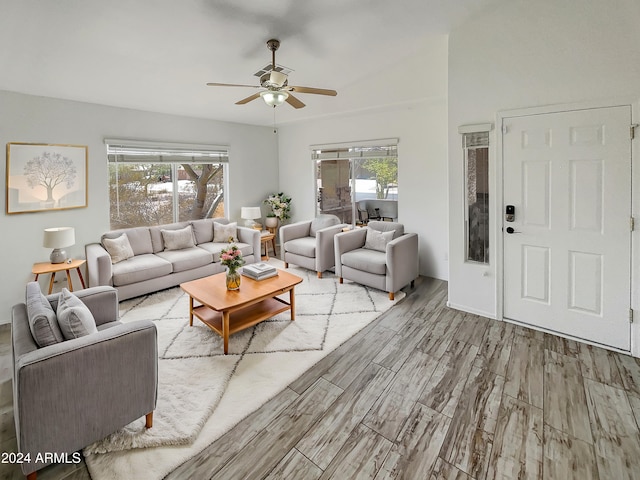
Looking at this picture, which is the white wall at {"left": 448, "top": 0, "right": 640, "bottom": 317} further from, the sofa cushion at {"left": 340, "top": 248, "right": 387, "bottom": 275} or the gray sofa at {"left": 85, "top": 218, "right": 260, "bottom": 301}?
the gray sofa at {"left": 85, "top": 218, "right": 260, "bottom": 301}

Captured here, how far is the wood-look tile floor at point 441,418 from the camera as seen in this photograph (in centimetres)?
176

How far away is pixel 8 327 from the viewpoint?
3.56 metres

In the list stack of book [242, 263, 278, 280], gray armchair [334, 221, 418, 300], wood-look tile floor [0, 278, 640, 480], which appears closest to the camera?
wood-look tile floor [0, 278, 640, 480]

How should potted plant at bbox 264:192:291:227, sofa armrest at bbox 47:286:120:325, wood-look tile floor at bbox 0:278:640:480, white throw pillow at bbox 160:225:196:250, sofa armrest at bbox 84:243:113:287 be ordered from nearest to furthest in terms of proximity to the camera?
wood-look tile floor at bbox 0:278:640:480
sofa armrest at bbox 47:286:120:325
sofa armrest at bbox 84:243:113:287
white throw pillow at bbox 160:225:196:250
potted plant at bbox 264:192:291:227

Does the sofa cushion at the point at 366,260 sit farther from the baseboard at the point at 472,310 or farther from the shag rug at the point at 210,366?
the baseboard at the point at 472,310

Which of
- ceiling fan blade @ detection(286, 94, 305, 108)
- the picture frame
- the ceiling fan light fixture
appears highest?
ceiling fan blade @ detection(286, 94, 305, 108)

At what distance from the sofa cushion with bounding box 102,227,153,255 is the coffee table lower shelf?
1805 mm

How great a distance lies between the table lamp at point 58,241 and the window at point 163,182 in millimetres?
939

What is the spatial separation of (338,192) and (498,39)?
3395mm

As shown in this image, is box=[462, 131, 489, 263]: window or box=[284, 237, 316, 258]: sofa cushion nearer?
box=[462, 131, 489, 263]: window

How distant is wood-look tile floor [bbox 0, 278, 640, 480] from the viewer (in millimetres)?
1765

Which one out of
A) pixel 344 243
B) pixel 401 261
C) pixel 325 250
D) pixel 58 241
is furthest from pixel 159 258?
pixel 401 261

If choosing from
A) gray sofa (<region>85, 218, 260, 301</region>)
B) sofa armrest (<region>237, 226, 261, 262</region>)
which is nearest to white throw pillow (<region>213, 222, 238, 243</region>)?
gray sofa (<region>85, 218, 260, 301</region>)

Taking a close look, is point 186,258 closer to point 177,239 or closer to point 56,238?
point 177,239
